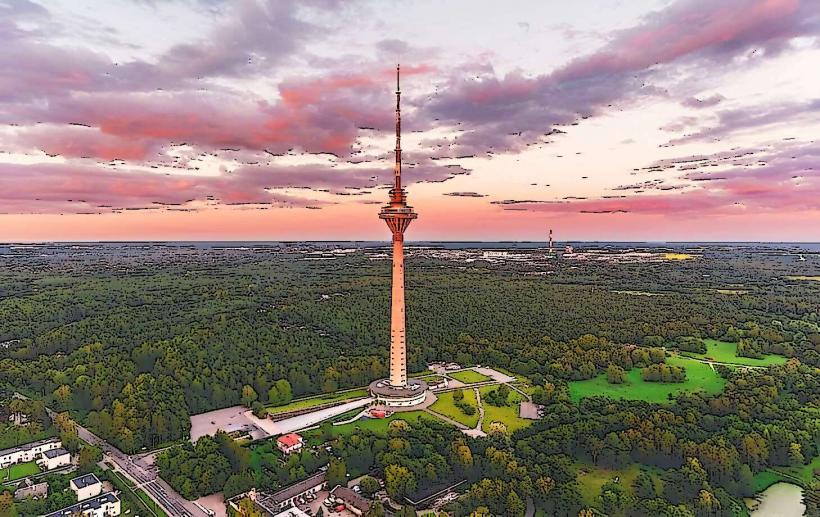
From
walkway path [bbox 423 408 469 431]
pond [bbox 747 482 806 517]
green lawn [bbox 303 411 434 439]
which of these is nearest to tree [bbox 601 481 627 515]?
pond [bbox 747 482 806 517]

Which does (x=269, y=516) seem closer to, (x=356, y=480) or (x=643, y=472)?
(x=356, y=480)

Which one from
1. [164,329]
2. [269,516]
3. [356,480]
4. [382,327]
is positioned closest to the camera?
[269,516]

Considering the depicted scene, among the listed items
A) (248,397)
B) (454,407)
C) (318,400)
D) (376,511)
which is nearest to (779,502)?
(454,407)

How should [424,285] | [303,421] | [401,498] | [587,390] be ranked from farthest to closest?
[424,285] → [587,390] → [303,421] → [401,498]

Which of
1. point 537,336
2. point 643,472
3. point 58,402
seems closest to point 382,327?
point 537,336

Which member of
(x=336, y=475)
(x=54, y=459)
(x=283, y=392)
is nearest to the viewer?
(x=336, y=475)

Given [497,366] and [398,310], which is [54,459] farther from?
[497,366]

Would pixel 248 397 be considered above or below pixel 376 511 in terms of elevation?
above

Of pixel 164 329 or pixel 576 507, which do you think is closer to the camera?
pixel 576 507
